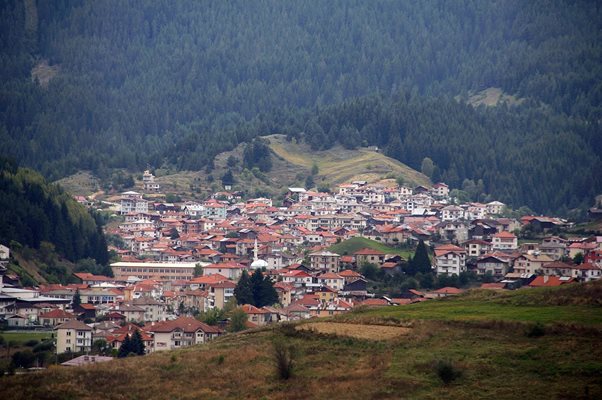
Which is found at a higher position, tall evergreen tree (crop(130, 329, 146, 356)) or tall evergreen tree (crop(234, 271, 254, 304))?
tall evergreen tree (crop(234, 271, 254, 304))

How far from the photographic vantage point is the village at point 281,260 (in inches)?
3755

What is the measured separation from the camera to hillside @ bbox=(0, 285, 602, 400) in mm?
51156

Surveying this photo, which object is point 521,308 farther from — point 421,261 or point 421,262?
point 421,261

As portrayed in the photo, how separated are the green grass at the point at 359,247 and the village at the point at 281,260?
0.34m

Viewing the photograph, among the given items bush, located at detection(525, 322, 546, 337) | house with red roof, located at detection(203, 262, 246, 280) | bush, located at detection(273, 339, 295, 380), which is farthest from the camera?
house with red roof, located at detection(203, 262, 246, 280)

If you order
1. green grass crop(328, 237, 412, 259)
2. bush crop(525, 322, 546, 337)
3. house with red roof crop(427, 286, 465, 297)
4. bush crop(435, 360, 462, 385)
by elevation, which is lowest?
bush crop(435, 360, 462, 385)

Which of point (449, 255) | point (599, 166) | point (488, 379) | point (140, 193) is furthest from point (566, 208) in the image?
point (488, 379)

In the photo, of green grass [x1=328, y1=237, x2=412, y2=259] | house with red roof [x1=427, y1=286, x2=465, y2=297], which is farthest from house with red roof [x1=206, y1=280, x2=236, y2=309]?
green grass [x1=328, y1=237, x2=412, y2=259]

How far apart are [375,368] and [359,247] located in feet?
232

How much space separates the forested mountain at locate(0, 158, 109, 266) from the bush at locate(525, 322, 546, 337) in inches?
2646

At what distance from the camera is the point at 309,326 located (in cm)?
6519

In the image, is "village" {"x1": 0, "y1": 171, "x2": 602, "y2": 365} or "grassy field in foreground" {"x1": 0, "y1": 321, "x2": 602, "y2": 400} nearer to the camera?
"grassy field in foreground" {"x1": 0, "y1": 321, "x2": 602, "y2": 400}

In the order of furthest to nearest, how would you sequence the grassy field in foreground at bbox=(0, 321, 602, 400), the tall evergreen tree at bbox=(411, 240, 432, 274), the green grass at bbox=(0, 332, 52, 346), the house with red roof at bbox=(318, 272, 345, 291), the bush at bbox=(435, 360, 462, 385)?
the tall evergreen tree at bbox=(411, 240, 432, 274)
the house with red roof at bbox=(318, 272, 345, 291)
the green grass at bbox=(0, 332, 52, 346)
the bush at bbox=(435, 360, 462, 385)
the grassy field in foreground at bbox=(0, 321, 602, 400)

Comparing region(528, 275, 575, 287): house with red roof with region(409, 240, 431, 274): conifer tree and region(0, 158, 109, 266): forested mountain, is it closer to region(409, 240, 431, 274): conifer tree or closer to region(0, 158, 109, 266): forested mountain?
region(409, 240, 431, 274): conifer tree
